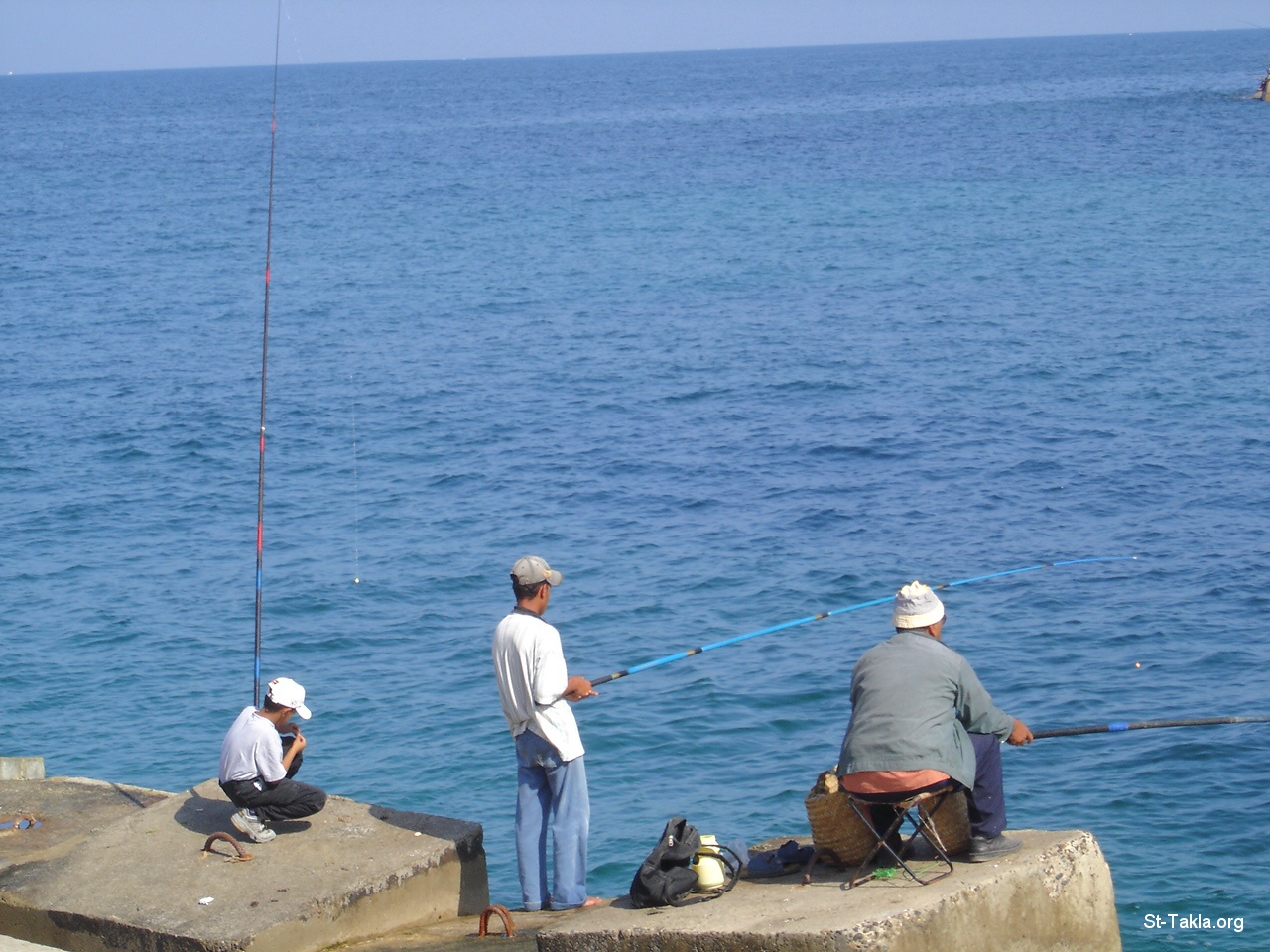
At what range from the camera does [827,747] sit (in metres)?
9.95

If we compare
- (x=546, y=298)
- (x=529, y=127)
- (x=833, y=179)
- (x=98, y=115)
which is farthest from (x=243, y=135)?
(x=546, y=298)

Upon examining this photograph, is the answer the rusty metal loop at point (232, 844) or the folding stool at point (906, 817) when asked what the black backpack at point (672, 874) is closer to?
the folding stool at point (906, 817)

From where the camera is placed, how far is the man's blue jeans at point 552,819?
534cm

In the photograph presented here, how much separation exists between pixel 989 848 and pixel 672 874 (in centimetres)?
106

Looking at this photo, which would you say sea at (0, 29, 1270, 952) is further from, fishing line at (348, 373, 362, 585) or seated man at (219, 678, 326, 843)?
seated man at (219, 678, 326, 843)

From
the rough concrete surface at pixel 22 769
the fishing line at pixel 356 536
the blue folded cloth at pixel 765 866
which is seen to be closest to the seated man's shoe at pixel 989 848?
the blue folded cloth at pixel 765 866

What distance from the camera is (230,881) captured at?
521 cm

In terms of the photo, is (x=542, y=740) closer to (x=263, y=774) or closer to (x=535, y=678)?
(x=535, y=678)

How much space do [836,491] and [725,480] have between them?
1243 mm

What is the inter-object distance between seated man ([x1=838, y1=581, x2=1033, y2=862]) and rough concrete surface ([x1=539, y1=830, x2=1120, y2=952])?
0.20 m

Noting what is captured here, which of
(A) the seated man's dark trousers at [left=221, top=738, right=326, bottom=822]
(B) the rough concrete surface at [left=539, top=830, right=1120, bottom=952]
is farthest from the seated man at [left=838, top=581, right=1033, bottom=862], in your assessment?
(A) the seated man's dark trousers at [left=221, top=738, right=326, bottom=822]

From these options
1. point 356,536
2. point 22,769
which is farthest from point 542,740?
point 356,536

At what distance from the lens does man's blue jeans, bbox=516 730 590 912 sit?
17.5 feet

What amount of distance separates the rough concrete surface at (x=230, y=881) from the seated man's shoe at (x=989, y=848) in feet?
6.42
